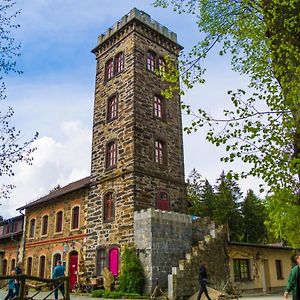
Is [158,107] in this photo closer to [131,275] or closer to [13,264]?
[131,275]

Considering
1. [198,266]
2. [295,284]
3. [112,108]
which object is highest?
[112,108]

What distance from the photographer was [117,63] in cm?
2339

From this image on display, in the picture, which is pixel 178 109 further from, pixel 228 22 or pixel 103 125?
pixel 228 22

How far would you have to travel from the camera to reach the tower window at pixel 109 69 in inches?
933

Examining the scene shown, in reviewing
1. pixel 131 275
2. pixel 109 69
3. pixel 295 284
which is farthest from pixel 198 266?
pixel 109 69

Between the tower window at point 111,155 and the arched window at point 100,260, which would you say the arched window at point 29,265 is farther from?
the tower window at point 111,155

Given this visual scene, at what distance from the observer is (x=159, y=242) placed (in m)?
17.2

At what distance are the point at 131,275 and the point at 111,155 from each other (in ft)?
24.1

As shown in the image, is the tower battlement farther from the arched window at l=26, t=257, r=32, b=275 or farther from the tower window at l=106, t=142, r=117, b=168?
the arched window at l=26, t=257, r=32, b=275

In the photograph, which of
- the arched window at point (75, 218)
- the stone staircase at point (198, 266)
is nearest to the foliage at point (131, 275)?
the stone staircase at point (198, 266)

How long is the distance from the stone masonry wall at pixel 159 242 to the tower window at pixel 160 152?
3.76m

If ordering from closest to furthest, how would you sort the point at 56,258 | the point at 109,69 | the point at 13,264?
1. the point at 56,258
2. the point at 109,69
3. the point at 13,264

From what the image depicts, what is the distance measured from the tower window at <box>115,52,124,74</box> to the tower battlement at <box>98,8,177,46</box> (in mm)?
1684

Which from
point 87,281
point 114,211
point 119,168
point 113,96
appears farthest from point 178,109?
point 87,281
